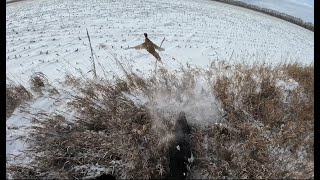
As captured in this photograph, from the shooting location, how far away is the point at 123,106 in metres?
5.79

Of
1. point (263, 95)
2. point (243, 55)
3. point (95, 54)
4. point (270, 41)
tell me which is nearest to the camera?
point (263, 95)

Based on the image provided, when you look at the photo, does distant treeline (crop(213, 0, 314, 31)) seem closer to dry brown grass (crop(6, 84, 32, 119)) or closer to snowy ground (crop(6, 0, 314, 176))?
snowy ground (crop(6, 0, 314, 176))

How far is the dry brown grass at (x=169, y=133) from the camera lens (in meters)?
5.07

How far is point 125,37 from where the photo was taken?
11062mm

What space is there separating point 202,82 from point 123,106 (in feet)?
5.43

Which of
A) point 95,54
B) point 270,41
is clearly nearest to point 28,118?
point 95,54

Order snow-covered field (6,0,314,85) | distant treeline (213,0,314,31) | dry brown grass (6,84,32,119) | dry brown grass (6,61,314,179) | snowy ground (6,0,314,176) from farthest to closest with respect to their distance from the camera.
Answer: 1. distant treeline (213,0,314,31)
2. snow-covered field (6,0,314,85)
3. snowy ground (6,0,314,176)
4. dry brown grass (6,84,32,119)
5. dry brown grass (6,61,314,179)

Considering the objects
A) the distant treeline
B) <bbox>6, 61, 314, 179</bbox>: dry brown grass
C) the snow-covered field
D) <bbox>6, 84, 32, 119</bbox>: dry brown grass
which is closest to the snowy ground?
the snow-covered field

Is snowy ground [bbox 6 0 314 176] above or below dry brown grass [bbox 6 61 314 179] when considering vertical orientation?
below

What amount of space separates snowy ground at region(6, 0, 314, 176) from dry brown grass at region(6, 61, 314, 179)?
0.53 m

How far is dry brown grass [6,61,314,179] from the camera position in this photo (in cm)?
507

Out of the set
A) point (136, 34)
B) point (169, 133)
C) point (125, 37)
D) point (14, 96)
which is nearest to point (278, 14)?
point (136, 34)

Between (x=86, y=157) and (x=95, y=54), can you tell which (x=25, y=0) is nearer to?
(x=95, y=54)

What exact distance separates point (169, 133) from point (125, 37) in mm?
6051
